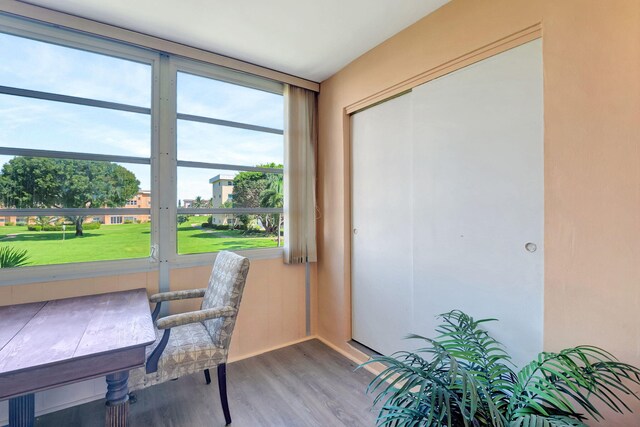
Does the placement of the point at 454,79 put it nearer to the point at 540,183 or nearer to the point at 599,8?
the point at 599,8

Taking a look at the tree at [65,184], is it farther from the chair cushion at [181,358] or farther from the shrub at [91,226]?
the chair cushion at [181,358]

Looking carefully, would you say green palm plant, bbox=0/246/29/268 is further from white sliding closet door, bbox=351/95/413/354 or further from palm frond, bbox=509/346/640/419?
palm frond, bbox=509/346/640/419

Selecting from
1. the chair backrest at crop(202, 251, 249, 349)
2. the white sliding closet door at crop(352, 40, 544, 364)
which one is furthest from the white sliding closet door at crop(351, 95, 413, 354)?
the chair backrest at crop(202, 251, 249, 349)

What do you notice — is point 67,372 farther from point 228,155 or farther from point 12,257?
point 228,155

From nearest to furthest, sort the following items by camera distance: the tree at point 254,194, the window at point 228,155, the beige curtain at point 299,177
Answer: the window at point 228,155
the tree at point 254,194
the beige curtain at point 299,177

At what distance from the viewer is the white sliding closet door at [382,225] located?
2184mm

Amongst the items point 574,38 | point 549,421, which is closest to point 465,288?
point 549,421

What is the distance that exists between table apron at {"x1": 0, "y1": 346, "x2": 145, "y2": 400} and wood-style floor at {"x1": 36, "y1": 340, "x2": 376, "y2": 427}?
817mm

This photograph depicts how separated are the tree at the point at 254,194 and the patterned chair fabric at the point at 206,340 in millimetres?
773

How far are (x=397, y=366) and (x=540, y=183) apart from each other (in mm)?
1143

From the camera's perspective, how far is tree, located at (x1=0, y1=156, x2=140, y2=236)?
183cm

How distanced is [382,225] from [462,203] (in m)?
0.71

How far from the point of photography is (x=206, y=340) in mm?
1807

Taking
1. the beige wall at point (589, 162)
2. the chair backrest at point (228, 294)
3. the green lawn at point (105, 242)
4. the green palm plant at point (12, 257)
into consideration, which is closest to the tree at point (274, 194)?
the green lawn at point (105, 242)
